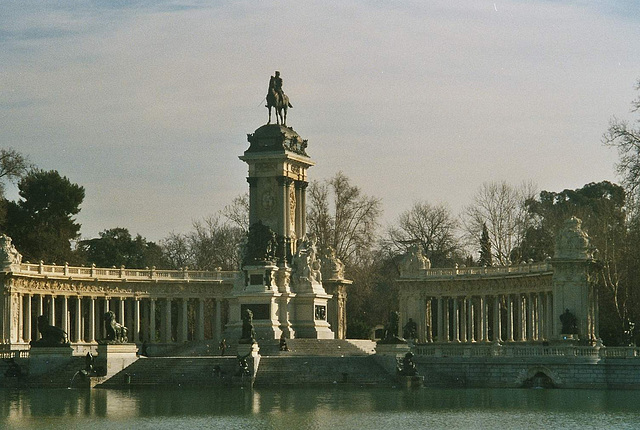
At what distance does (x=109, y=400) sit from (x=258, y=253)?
66.2ft

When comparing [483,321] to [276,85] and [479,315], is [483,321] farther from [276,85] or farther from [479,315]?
[276,85]

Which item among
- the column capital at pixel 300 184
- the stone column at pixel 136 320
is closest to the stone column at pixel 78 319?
the stone column at pixel 136 320

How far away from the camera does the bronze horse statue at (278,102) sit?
73625mm

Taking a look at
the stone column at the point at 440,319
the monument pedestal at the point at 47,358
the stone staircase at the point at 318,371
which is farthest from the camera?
the stone column at the point at 440,319

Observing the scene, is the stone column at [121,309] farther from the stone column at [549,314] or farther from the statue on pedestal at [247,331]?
the stone column at [549,314]

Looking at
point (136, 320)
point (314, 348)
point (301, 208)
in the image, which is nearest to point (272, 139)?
point (301, 208)

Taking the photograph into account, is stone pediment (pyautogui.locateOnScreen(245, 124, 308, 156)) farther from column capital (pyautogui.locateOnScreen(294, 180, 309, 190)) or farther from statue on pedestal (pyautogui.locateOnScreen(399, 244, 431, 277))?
statue on pedestal (pyautogui.locateOnScreen(399, 244, 431, 277))

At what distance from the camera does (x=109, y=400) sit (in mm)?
51656

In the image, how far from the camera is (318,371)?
199ft

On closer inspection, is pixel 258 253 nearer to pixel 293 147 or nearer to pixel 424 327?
pixel 293 147

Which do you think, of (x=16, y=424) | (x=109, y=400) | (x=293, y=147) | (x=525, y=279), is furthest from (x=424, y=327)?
(x=16, y=424)

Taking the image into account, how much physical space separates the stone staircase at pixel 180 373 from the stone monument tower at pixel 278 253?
7.99m

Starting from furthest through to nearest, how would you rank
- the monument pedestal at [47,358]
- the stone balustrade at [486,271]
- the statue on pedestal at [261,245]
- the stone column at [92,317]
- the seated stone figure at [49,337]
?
the stone column at [92,317]
the stone balustrade at [486,271]
the statue on pedestal at [261,245]
the seated stone figure at [49,337]
the monument pedestal at [47,358]

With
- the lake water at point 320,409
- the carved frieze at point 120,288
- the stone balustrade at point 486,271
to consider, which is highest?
the stone balustrade at point 486,271
